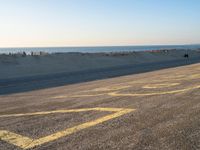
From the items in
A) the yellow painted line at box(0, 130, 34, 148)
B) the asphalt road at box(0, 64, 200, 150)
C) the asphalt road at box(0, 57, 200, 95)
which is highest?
the asphalt road at box(0, 64, 200, 150)

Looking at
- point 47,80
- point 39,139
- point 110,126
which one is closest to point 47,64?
point 47,80

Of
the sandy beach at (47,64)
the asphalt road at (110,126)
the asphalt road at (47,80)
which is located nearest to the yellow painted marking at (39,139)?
the asphalt road at (110,126)

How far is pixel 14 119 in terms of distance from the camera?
22.5 ft

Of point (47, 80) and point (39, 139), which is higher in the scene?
point (39, 139)

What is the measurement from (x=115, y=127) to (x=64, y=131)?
1.00 meters

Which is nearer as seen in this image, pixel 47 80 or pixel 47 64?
pixel 47 80

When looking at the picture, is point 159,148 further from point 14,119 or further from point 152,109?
point 14,119

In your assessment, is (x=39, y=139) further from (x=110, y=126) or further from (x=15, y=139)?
(x=110, y=126)

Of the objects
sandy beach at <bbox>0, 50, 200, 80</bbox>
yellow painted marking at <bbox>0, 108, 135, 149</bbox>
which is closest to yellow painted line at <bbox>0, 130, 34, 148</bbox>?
yellow painted marking at <bbox>0, 108, 135, 149</bbox>

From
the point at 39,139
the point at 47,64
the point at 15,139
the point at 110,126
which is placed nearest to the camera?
the point at 39,139

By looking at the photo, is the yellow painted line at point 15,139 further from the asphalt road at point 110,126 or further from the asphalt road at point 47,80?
the asphalt road at point 47,80

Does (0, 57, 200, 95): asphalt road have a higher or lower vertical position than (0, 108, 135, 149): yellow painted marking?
lower

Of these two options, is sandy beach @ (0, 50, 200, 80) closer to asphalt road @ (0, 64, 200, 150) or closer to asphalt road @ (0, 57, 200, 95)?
asphalt road @ (0, 57, 200, 95)

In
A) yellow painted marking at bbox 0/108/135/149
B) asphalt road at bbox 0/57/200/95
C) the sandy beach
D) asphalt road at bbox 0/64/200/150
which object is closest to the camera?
asphalt road at bbox 0/64/200/150
